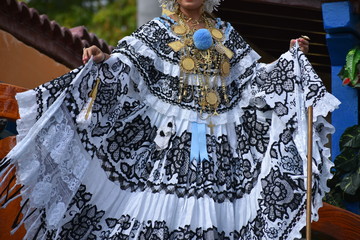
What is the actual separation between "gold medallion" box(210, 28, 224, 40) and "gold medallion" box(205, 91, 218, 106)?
506 millimetres

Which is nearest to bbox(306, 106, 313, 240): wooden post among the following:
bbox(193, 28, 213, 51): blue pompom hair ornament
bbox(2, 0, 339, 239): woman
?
bbox(2, 0, 339, 239): woman

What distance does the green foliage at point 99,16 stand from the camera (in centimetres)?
2114

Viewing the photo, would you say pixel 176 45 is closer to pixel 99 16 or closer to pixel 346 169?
pixel 346 169

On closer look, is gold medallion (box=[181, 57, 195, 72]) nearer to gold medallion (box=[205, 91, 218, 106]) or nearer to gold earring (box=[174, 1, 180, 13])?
gold medallion (box=[205, 91, 218, 106])

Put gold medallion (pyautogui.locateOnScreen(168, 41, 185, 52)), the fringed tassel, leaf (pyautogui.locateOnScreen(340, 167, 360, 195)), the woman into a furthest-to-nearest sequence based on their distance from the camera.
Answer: leaf (pyautogui.locateOnScreen(340, 167, 360, 195)) < gold medallion (pyautogui.locateOnScreen(168, 41, 185, 52)) < the fringed tassel < the woman

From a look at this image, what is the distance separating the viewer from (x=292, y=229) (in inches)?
257

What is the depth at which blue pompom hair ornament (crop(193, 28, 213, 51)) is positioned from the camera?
7.00 meters

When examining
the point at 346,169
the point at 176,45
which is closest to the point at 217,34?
the point at 176,45

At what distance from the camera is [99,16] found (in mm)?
21547

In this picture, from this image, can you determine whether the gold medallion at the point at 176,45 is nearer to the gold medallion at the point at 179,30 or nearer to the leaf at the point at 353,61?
the gold medallion at the point at 179,30

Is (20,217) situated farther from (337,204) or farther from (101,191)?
(337,204)

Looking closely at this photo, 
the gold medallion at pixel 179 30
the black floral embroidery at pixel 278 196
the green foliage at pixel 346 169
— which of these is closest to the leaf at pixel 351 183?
the green foliage at pixel 346 169

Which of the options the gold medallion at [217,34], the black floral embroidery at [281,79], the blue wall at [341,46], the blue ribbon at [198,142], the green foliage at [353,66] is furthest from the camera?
the blue wall at [341,46]

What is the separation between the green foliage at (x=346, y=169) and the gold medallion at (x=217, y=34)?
1712mm
